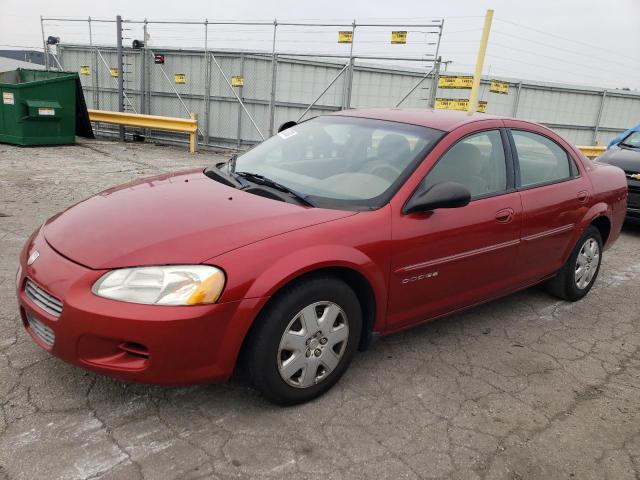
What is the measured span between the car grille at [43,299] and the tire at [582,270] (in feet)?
12.1

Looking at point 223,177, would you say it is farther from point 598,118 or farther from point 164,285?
point 598,118

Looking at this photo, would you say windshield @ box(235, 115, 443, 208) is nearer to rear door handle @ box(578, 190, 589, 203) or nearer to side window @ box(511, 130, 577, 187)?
side window @ box(511, 130, 577, 187)

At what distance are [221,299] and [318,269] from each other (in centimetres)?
53

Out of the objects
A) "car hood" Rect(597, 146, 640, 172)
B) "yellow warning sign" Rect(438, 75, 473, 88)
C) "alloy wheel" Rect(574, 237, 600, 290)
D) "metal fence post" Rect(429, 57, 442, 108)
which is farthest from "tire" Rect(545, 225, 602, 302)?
"metal fence post" Rect(429, 57, 442, 108)

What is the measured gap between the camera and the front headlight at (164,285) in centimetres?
227

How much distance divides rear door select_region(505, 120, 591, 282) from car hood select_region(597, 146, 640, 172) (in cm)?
344

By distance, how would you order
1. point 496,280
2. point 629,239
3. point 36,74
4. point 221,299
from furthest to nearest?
point 36,74 → point 629,239 → point 496,280 → point 221,299

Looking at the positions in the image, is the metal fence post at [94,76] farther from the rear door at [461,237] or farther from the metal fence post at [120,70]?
the rear door at [461,237]

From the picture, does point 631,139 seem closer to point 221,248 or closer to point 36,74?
point 221,248

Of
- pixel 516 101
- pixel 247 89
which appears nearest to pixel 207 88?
pixel 247 89

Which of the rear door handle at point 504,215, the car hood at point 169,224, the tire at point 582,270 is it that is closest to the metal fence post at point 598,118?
the tire at point 582,270

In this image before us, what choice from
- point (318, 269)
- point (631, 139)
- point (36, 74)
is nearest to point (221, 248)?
point (318, 269)

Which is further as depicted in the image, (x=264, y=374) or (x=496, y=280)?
(x=496, y=280)

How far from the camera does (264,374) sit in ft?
8.14
